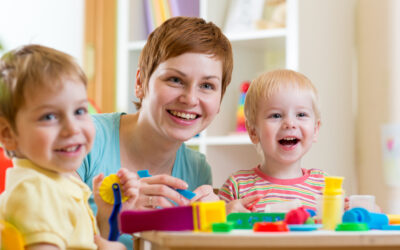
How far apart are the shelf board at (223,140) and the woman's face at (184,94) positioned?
1.02 metres

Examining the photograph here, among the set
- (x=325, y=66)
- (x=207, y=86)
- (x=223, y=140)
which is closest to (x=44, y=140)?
(x=207, y=86)

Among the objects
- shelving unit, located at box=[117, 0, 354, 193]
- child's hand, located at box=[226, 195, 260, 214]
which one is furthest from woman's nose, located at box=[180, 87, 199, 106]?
shelving unit, located at box=[117, 0, 354, 193]

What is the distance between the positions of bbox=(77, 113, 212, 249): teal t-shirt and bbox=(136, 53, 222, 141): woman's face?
0.15 metres

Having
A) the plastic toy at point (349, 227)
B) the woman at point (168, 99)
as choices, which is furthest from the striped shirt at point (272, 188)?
the plastic toy at point (349, 227)

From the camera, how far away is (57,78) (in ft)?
3.19

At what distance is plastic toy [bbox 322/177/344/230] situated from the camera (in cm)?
97

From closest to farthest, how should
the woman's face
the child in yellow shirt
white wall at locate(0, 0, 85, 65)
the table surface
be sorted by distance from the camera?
the table surface < the child in yellow shirt < the woman's face < white wall at locate(0, 0, 85, 65)

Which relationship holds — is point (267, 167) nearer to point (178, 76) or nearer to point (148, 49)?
point (178, 76)

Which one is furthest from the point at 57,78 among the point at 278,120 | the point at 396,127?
the point at 396,127

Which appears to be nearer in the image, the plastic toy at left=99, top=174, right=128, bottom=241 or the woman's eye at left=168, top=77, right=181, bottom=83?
the plastic toy at left=99, top=174, right=128, bottom=241

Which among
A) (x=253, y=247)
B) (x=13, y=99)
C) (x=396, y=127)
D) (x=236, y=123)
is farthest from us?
(x=236, y=123)

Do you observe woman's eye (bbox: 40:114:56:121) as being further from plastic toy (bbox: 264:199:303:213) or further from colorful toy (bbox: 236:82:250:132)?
colorful toy (bbox: 236:82:250:132)

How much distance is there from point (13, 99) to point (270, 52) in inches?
76.9

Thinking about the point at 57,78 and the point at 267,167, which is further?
the point at 267,167
